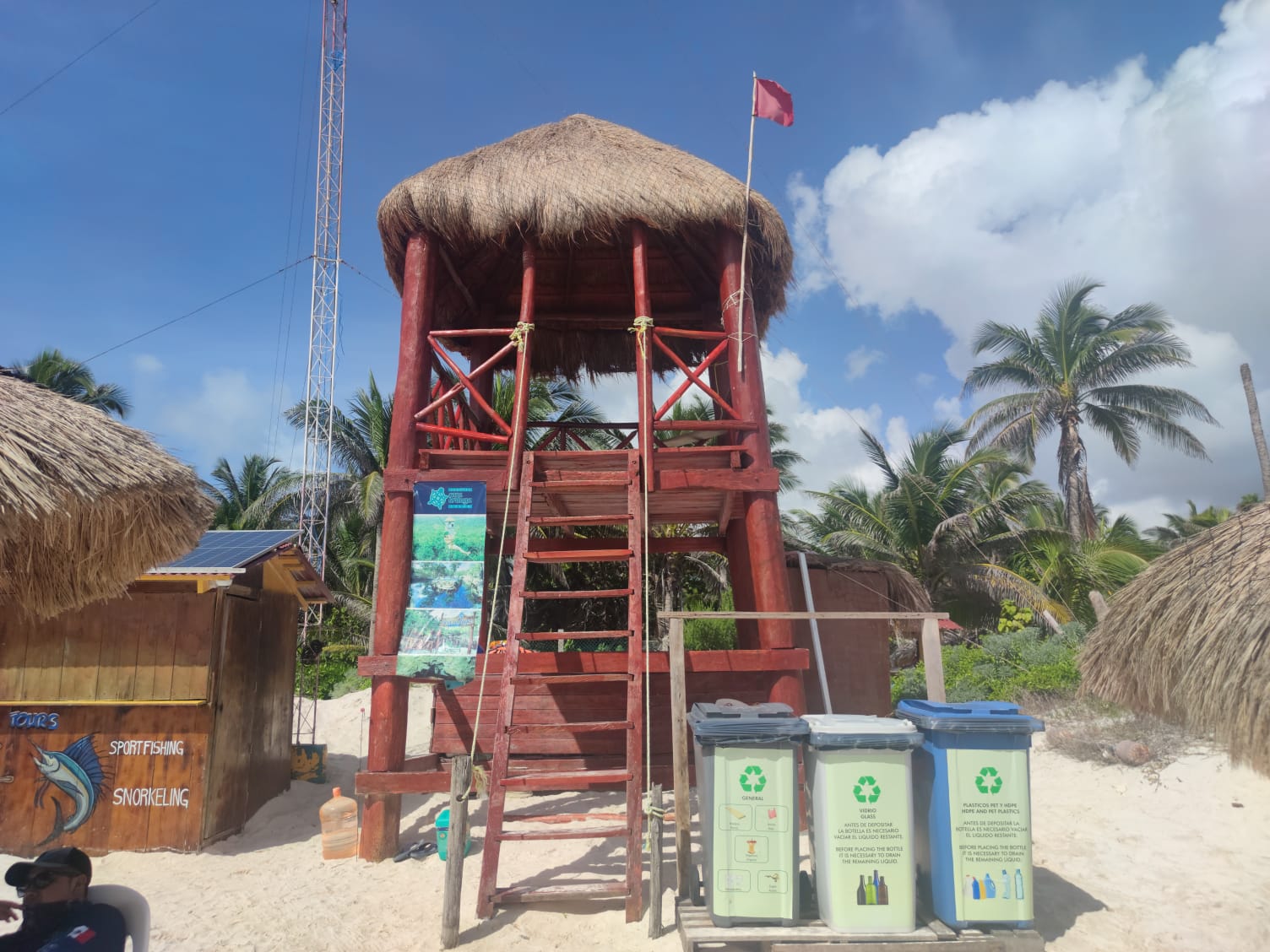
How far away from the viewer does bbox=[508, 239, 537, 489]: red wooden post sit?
6.96 meters

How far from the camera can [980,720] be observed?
4293 millimetres

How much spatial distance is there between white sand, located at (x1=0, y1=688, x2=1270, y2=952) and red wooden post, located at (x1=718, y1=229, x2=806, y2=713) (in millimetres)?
1960

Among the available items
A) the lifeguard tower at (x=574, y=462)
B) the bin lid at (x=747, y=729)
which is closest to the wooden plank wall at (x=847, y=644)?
the lifeguard tower at (x=574, y=462)

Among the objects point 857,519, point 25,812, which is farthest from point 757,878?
point 857,519

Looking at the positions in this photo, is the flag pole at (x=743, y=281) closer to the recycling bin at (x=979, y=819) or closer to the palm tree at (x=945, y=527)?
the recycling bin at (x=979, y=819)

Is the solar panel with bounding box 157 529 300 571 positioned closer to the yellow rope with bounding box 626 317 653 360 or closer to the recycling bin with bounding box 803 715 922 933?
the yellow rope with bounding box 626 317 653 360

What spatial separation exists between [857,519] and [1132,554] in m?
6.65

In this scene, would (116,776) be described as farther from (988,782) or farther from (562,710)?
(988,782)

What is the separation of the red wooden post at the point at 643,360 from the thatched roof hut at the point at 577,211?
208 millimetres

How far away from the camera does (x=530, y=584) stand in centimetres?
1975

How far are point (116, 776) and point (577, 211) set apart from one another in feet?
22.6

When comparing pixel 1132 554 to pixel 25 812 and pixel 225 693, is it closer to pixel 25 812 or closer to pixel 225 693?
pixel 225 693

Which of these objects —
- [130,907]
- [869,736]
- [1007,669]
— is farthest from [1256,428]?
[130,907]

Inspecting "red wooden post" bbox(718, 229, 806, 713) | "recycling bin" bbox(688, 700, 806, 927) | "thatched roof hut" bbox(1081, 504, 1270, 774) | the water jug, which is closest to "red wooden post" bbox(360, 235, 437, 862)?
the water jug
